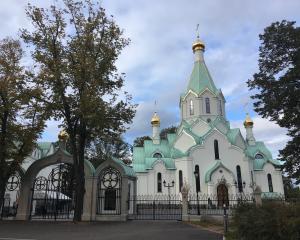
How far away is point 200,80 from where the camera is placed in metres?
50.6

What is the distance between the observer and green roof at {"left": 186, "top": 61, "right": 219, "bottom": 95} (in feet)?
163

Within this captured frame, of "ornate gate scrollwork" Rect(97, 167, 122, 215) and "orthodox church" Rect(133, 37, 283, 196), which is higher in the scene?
"orthodox church" Rect(133, 37, 283, 196)

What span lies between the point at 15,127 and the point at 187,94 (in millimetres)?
32861

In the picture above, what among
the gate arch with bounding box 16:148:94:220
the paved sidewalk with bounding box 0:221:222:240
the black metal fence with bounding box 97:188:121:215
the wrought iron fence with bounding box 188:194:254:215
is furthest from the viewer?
the gate arch with bounding box 16:148:94:220

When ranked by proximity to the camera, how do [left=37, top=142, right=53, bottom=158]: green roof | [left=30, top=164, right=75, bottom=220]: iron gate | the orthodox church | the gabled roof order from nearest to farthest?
[left=30, top=164, right=75, bottom=220]: iron gate, the orthodox church, the gabled roof, [left=37, top=142, right=53, bottom=158]: green roof

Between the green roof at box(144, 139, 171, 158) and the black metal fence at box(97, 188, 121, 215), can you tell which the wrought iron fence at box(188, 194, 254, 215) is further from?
the green roof at box(144, 139, 171, 158)

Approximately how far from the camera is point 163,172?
4478cm

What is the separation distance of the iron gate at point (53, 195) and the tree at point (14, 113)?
212 cm

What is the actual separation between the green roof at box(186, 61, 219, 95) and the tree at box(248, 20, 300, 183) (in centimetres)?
2532

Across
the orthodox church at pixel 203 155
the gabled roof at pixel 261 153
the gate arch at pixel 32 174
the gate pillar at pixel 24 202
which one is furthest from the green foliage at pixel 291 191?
the gate pillar at pixel 24 202

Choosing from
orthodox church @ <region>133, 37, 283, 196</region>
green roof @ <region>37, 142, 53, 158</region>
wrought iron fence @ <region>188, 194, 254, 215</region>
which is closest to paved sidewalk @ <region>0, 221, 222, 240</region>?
wrought iron fence @ <region>188, 194, 254, 215</region>

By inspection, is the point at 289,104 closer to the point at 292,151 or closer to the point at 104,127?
the point at 292,151

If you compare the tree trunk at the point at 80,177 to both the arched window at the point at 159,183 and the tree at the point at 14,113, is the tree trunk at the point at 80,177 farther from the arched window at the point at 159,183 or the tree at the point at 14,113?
the arched window at the point at 159,183

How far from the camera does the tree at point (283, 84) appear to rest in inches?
861
